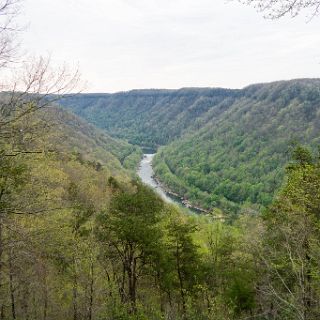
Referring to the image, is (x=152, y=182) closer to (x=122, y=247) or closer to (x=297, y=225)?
(x=122, y=247)

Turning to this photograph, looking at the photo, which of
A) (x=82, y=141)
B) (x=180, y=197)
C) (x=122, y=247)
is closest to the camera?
(x=122, y=247)

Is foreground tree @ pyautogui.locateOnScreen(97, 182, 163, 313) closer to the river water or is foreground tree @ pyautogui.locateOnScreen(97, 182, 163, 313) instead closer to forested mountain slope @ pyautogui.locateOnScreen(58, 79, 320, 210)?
forested mountain slope @ pyautogui.locateOnScreen(58, 79, 320, 210)

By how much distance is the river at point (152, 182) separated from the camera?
101m

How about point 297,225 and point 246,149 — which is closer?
point 297,225

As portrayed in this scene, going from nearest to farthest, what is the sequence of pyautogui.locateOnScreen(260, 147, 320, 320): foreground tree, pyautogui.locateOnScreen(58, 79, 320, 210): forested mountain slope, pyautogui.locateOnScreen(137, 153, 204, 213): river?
pyautogui.locateOnScreen(260, 147, 320, 320): foreground tree < pyautogui.locateOnScreen(137, 153, 204, 213): river < pyautogui.locateOnScreen(58, 79, 320, 210): forested mountain slope

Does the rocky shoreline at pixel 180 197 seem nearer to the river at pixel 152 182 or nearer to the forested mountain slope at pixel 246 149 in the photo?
the river at pixel 152 182

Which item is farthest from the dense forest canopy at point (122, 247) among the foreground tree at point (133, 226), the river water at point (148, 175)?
the river water at point (148, 175)

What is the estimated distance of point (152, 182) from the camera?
125500 mm

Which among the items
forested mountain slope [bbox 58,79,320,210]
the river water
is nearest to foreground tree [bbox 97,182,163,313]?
forested mountain slope [bbox 58,79,320,210]

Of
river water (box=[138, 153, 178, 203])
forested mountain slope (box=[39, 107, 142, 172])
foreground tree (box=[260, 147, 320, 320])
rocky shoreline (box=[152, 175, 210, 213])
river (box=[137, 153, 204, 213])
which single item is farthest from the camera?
river water (box=[138, 153, 178, 203])

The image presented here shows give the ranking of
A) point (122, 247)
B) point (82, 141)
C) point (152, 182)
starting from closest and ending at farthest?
point (122, 247)
point (82, 141)
point (152, 182)

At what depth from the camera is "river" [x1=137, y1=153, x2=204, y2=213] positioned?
101125 mm

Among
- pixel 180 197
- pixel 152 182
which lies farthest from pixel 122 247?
pixel 152 182

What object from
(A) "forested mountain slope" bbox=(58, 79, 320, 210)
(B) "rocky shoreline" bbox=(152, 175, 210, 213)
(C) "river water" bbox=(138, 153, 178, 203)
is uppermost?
(A) "forested mountain slope" bbox=(58, 79, 320, 210)
